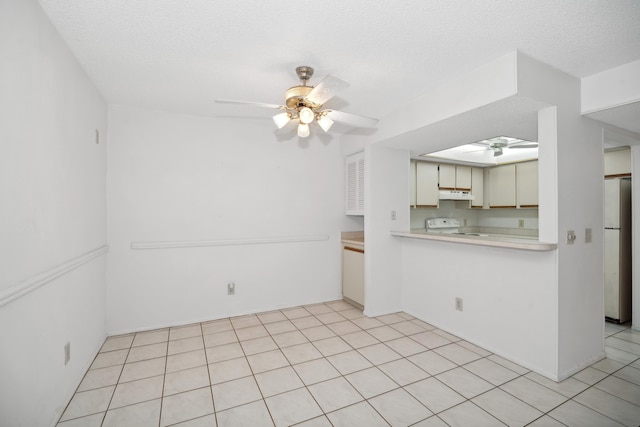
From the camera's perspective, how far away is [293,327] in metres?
3.24

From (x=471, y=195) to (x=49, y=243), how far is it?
5327 millimetres

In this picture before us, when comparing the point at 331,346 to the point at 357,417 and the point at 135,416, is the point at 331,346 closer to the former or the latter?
the point at 357,417

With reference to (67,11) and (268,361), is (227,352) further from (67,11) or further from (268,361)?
(67,11)

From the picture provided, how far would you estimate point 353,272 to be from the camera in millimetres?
3936

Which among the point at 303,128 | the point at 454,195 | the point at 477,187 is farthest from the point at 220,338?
the point at 477,187

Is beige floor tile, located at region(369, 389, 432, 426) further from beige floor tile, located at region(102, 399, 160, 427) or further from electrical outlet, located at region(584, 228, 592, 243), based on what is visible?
electrical outlet, located at region(584, 228, 592, 243)

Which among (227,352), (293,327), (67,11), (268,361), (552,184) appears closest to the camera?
(67,11)

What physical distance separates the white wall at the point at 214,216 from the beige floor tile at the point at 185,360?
2.61 feet

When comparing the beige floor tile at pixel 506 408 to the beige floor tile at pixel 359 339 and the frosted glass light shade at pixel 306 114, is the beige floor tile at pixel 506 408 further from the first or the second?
the frosted glass light shade at pixel 306 114

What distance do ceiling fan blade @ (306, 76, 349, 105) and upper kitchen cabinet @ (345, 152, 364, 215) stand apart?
73.2 inches

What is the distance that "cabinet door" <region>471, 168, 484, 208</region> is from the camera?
5121mm

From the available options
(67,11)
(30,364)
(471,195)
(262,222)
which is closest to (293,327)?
(262,222)

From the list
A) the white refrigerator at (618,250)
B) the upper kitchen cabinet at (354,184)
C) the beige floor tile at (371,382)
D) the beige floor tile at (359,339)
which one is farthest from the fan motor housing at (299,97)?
the white refrigerator at (618,250)

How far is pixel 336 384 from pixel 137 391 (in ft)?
4.68
